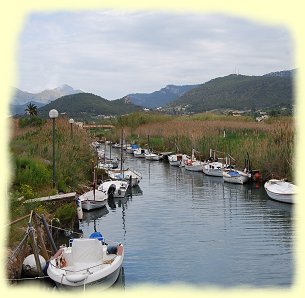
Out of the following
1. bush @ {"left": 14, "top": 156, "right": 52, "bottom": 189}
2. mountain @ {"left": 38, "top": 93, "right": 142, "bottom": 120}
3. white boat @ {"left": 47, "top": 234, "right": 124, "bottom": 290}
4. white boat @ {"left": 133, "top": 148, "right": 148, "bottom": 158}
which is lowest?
white boat @ {"left": 133, "top": 148, "right": 148, "bottom": 158}

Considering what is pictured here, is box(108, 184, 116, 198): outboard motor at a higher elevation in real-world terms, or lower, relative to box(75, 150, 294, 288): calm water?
higher

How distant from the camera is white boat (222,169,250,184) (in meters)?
40.8

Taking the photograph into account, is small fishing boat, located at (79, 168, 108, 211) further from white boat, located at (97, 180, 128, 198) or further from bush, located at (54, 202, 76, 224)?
bush, located at (54, 202, 76, 224)

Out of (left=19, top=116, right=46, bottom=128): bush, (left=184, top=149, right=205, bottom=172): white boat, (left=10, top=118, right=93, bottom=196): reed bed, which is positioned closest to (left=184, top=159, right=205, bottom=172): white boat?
(left=184, top=149, right=205, bottom=172): white boat

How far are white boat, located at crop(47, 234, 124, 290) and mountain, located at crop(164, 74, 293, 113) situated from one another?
109872 millimetres

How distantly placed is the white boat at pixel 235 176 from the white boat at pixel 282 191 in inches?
294

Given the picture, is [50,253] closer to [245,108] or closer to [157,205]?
[157,205]

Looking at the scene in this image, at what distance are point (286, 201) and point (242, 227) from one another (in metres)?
7.11

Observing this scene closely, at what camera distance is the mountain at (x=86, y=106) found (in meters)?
162

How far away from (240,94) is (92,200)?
5095 inches

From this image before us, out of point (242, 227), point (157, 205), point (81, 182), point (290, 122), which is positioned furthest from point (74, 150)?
point (290, 122)

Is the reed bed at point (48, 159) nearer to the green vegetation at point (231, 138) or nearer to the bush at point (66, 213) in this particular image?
the bush at point (66, 213)

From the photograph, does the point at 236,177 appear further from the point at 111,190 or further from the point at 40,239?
the point at 40,239

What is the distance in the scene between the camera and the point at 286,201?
31.2 metres
